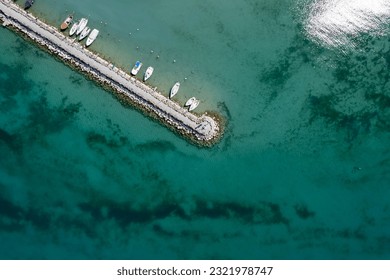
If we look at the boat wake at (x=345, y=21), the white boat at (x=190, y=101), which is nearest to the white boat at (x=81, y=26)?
the white boat at (x=190, y=101)

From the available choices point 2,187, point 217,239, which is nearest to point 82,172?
point 2,187

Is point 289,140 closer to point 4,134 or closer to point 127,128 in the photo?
point 127,128

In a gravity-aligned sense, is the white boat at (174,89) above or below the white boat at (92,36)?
below

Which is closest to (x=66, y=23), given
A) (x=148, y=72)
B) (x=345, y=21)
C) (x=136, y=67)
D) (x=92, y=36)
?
(x=92, y=36)

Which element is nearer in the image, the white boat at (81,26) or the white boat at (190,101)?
the white boat at (190,101)

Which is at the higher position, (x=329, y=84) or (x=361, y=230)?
(x=329, y=84)

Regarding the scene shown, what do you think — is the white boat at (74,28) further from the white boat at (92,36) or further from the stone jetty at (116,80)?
the white boat at (92,36)
